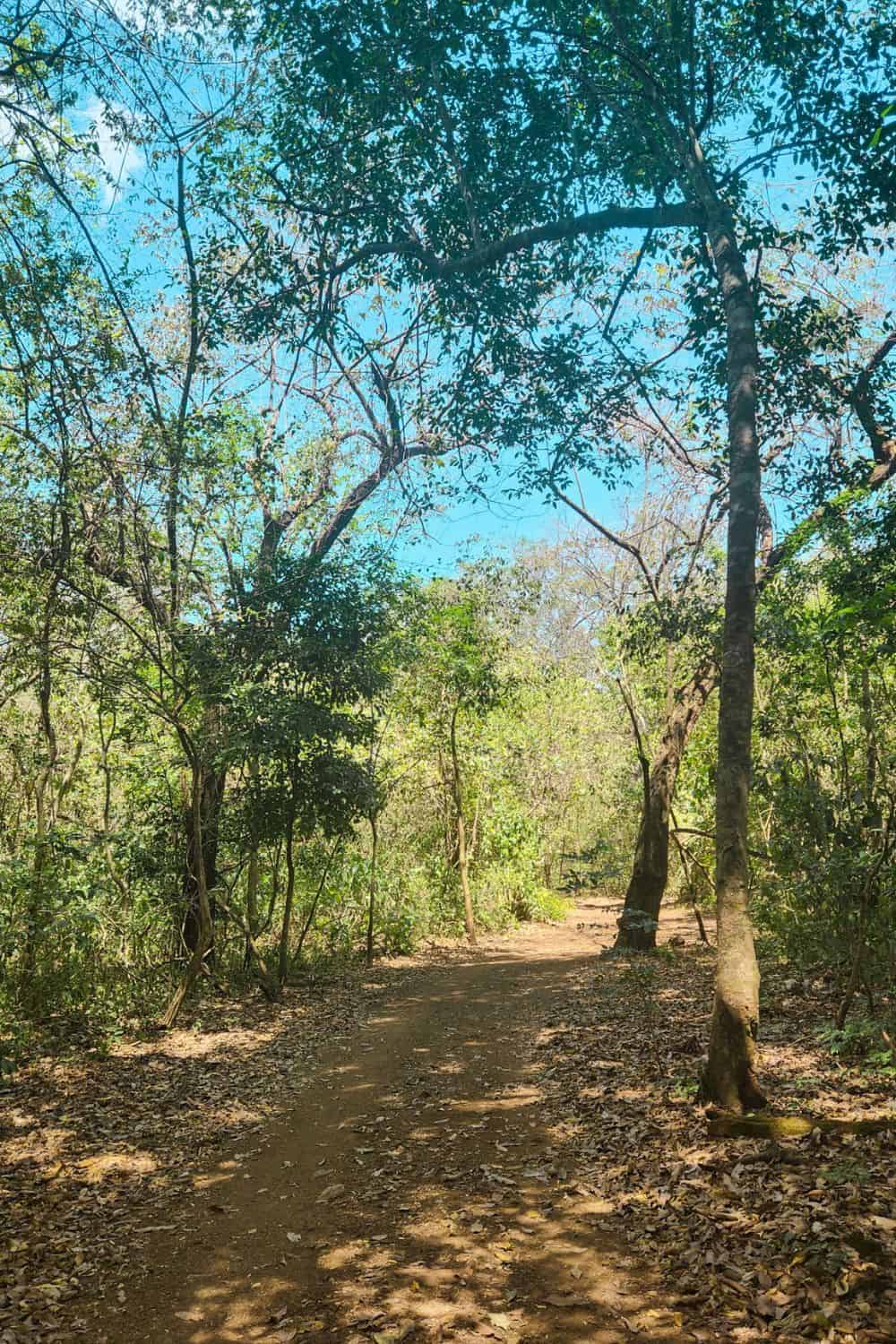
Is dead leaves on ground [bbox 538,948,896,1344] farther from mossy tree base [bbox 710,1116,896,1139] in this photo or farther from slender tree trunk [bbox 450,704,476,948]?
slender tree trunk [bbox 450,704,476,948]

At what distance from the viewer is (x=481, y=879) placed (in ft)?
63.8

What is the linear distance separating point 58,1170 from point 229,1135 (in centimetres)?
118

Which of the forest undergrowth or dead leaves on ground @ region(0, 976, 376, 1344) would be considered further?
dead leaves on ground @ region(0, 976, 376, 1344)

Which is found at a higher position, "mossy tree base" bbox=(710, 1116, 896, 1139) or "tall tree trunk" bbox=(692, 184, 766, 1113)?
"tall tree trunk" bbox=(692, 184, 766, 1113)

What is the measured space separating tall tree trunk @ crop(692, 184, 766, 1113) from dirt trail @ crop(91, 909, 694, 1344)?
4.20ft

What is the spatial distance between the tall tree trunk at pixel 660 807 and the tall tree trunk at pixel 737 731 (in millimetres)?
7448

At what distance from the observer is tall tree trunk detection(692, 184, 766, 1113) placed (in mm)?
5309

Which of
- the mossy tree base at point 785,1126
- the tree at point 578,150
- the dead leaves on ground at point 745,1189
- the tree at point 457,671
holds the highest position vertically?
the tree at point 578,150

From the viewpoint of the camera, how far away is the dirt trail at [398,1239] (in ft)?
12.0

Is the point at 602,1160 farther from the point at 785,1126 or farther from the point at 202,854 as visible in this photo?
the point at 202,854

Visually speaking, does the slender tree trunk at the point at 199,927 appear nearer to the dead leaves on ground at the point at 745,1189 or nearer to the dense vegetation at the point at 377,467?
the dense vegetation at the point at 377,467

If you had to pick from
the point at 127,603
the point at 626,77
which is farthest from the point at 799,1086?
the point at 127,603

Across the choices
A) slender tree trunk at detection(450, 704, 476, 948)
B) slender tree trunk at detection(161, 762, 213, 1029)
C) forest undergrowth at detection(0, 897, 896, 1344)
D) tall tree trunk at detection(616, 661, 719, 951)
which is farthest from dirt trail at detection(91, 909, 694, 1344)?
slender tree trunk at detection(450, 704, 476, 948)

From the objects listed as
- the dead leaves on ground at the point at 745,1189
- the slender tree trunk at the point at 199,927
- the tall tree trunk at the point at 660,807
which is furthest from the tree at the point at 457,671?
the dead leaves on ground at the point at 745,1189
